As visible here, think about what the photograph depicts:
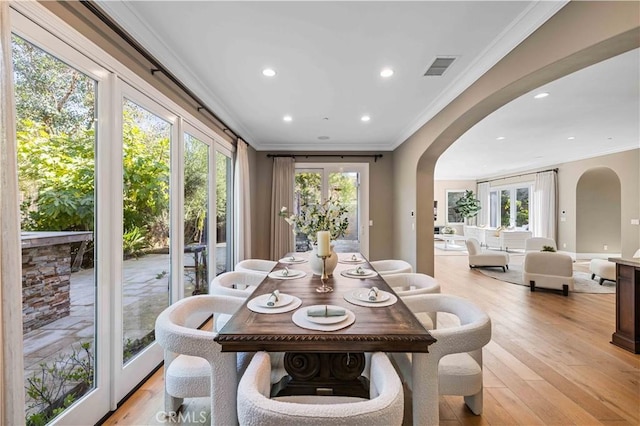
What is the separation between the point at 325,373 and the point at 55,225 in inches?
66.9

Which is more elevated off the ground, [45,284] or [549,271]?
[45,284]

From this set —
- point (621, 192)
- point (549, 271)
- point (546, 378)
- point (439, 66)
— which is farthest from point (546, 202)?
point (439, 66)

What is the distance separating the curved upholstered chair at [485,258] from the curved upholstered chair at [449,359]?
197 inches

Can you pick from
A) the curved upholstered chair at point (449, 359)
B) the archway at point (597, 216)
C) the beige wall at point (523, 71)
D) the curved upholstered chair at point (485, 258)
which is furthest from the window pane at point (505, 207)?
the curved upholstered chair at point (449, 359)

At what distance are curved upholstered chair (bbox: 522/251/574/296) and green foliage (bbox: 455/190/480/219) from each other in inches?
268

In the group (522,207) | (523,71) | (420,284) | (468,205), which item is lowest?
(420,284)

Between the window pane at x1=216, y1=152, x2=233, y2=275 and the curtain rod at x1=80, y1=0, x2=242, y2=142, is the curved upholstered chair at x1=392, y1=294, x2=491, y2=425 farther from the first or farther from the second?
the window pane at x1=216, y1=152, x2=233, y2=275

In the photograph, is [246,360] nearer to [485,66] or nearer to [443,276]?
[485,66]

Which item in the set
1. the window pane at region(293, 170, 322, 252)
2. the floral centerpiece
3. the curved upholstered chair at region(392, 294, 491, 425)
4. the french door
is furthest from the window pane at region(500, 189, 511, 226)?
the floral centerpiece

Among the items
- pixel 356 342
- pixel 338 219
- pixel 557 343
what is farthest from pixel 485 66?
pixel 557 343

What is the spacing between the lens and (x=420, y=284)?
237 centimetres

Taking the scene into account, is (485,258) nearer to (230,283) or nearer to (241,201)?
(241,201)

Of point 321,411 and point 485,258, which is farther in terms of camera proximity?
point 485,258

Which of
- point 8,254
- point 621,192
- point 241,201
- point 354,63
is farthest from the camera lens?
point 621,192
